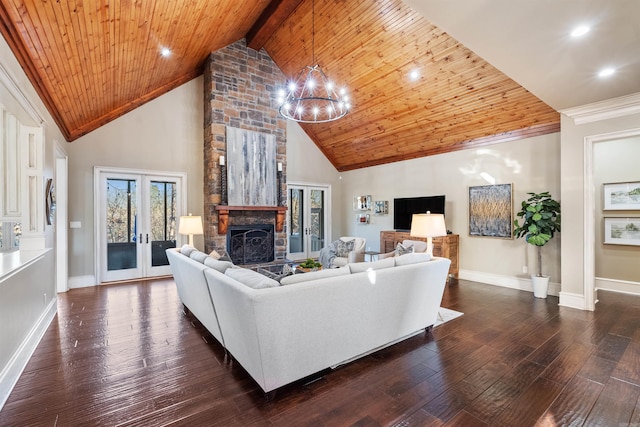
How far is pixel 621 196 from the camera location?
17.0 feet

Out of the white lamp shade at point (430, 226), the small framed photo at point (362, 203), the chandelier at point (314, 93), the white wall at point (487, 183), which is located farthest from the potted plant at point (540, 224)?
the small framed photo at point (362, 203)

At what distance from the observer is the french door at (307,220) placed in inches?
332

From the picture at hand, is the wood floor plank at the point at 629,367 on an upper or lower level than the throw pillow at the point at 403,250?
lower

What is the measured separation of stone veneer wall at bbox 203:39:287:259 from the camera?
6.35 m

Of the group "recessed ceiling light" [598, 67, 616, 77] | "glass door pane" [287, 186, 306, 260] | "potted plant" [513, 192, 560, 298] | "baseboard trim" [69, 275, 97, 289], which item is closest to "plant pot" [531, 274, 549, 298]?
"potted plant" [513, 192, 560, 298]

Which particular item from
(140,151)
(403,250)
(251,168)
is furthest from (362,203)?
(140,151)

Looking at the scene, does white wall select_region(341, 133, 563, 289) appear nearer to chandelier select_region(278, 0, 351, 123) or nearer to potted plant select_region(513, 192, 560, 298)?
potted plant select_region(513, 192, 560, 298)

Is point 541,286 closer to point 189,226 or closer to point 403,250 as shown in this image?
point 403,250

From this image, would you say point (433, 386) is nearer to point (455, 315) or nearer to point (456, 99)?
point (455, 315)

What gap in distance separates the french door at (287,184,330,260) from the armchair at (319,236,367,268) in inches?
81.1

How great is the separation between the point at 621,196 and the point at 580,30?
4.19 metres

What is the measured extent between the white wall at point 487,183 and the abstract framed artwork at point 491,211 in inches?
4.2

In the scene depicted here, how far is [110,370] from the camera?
2.62 meters

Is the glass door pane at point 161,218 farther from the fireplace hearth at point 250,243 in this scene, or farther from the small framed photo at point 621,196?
the small framed photo at point 621,196
